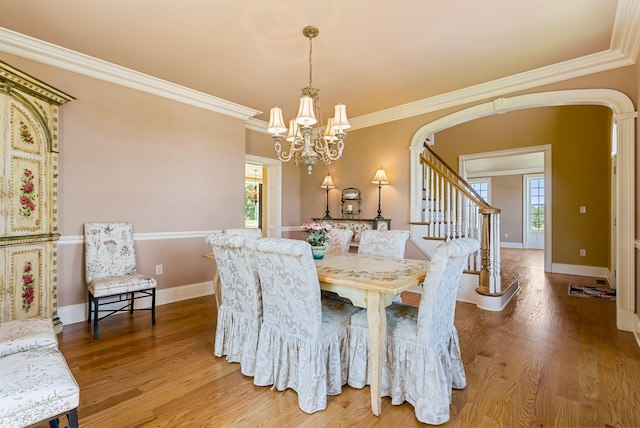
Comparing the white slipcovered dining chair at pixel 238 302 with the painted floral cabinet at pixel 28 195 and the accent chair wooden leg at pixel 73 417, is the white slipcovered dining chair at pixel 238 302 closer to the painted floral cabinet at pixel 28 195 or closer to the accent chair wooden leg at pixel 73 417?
the accent chair wooden leg at pixel 73 417

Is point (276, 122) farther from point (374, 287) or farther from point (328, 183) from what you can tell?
point (328, 183)

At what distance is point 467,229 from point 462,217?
0.16 meters

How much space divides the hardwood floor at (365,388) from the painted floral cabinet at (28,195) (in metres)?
0.47

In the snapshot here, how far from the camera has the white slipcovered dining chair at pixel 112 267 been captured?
2.88 meters

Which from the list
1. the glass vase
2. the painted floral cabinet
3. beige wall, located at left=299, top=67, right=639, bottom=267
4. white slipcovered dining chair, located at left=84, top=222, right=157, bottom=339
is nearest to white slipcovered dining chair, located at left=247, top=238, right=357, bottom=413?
the glass vase

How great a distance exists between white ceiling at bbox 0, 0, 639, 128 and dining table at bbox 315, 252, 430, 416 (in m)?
1.91

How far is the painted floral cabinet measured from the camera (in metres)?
2.46

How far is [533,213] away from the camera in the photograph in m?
8.89

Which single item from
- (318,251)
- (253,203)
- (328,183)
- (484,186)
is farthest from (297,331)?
(484,186)

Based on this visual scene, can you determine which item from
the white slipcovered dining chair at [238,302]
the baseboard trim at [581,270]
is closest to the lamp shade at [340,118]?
the white slipcovered dining chair at [238,302]

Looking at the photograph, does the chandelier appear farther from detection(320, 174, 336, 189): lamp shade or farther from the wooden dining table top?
detection(320, 174, 336, 189): lamp shade

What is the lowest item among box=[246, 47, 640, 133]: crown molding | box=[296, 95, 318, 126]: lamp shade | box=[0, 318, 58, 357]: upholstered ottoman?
box=[0, 318, 58, 357]: upholstered ottoman

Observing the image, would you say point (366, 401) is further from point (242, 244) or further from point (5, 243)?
point (5, 243)

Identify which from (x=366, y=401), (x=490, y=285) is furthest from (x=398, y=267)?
(x=490, y=285)
